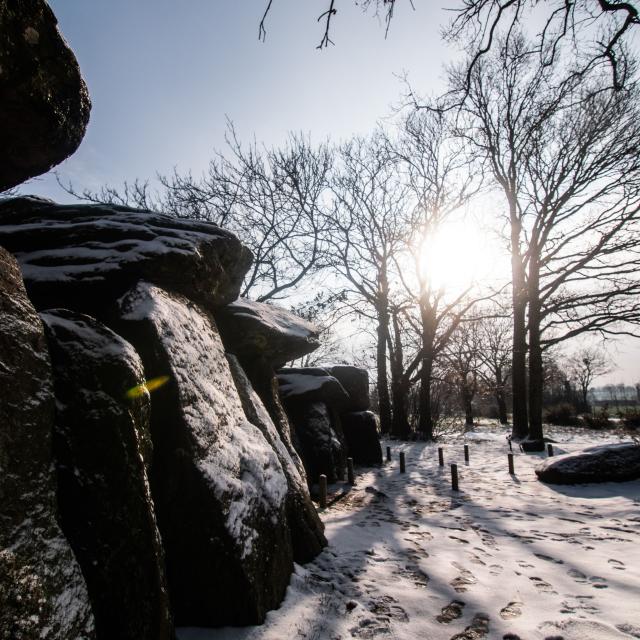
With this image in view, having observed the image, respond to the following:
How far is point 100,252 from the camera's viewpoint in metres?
4.02

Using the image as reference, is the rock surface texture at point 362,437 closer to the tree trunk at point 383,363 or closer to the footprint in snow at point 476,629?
the tree trunk at point 383,363

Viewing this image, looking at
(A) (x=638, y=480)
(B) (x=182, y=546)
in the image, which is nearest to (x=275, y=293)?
(A) (x=638, y=480)

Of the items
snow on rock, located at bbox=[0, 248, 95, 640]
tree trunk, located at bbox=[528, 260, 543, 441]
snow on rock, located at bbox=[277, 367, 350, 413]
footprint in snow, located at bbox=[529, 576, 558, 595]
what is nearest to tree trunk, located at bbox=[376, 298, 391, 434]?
tree trunk, located at bbox=[528, 260, 543, 441]

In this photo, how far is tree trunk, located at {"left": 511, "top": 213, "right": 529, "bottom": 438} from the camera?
13562 mm

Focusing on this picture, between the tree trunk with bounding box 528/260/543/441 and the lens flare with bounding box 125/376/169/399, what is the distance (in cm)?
1253

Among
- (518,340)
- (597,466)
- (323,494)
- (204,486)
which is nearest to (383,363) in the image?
(518,340)

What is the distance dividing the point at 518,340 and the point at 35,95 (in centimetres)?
1429

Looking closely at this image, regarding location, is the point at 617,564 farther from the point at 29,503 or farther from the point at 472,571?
the point at 29,503

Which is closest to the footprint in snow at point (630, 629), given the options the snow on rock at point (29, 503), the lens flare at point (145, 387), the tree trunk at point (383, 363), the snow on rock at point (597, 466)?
the snow on rock at point (29, 503)

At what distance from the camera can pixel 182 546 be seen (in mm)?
2752

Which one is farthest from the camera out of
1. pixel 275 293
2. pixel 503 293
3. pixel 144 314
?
pixel 275 293

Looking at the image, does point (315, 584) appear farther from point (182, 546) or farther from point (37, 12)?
point (37, 12)

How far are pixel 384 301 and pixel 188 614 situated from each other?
1492 centimetres

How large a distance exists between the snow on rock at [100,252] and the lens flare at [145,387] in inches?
38.9
